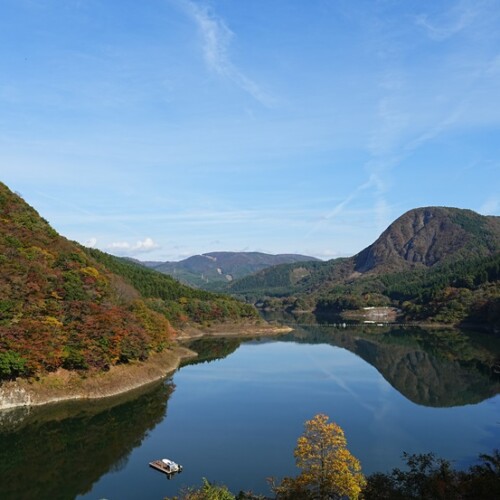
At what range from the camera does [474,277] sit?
162875 mm

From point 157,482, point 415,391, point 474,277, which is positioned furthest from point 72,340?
point 474,277

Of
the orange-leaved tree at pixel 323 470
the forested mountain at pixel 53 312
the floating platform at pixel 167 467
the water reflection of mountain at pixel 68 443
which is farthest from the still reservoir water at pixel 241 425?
the orange-leaved tree at pixel 323 470

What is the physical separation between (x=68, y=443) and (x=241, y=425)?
15667 millimetres

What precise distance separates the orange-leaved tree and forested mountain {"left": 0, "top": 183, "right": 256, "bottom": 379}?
3322 cm

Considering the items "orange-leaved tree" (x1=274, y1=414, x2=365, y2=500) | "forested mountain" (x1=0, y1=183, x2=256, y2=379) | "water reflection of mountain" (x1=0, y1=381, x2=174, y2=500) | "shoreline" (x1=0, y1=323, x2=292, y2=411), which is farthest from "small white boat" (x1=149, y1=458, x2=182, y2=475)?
"forested mountain" (x1=0, y1=183, x2=256, y2=379)

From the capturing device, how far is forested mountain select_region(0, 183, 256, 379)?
49.5 meters

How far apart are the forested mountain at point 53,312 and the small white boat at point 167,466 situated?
19.9m

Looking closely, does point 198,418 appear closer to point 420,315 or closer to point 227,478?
point 227,478

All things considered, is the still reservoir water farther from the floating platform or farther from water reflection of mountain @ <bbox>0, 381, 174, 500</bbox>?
the floating platform

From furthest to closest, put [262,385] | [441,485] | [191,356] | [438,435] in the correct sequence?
[191,356] → [262,385] → [438,435] → [441,485]

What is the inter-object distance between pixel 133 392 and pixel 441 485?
43.9 metres

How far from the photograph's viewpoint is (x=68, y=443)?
1598 inches

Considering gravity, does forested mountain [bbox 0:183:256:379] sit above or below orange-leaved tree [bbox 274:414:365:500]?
above

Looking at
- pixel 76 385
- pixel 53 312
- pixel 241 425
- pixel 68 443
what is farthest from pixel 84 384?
pixel 241 425
